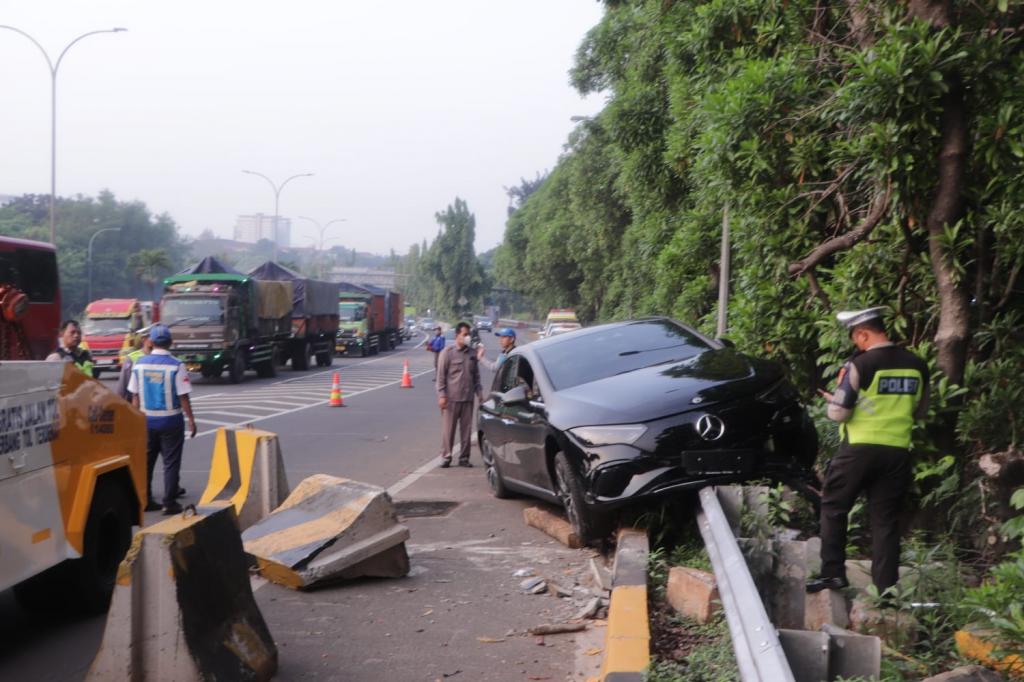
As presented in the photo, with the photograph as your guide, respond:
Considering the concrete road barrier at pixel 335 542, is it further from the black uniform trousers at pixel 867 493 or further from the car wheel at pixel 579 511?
the black uniform trousers at pixel 867 493

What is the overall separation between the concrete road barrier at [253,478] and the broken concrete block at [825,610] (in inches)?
192

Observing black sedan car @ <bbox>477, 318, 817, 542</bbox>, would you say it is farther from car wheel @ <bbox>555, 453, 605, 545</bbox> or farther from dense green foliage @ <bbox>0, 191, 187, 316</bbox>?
dense green foliage @ <bbox>0, 191, 187, 316</bbox>

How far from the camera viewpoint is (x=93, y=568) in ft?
22.0

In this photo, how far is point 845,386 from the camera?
5.98 metres

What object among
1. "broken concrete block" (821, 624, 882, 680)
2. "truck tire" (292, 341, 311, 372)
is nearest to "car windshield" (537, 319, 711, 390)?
"broken concrete block" (821, 624, 882, 680)

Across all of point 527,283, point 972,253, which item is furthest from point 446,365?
point 527,283

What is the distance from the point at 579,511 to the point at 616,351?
1.85 meters

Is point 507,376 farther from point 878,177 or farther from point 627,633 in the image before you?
point 627,633

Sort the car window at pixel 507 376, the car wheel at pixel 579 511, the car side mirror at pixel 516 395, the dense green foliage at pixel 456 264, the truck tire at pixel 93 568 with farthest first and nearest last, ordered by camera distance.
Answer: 1. the dense green foliage at pixel 456 264
2. the car window at pixel 507 376
3. the car side mirror at pixel 516 395
4. the car wheel at pixel 579 511
5. the truck tire at pixel 93 568

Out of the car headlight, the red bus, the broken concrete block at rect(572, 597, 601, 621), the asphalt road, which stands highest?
the red bus

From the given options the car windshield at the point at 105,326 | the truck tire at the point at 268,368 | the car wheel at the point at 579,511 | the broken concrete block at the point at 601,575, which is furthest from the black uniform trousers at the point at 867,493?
the car windshield at the point at 105,326

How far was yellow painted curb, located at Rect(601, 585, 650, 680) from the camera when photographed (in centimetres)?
488

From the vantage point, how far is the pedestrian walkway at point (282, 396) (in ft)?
66.4

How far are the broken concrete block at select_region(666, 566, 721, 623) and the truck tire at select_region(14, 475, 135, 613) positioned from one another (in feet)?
11.3
